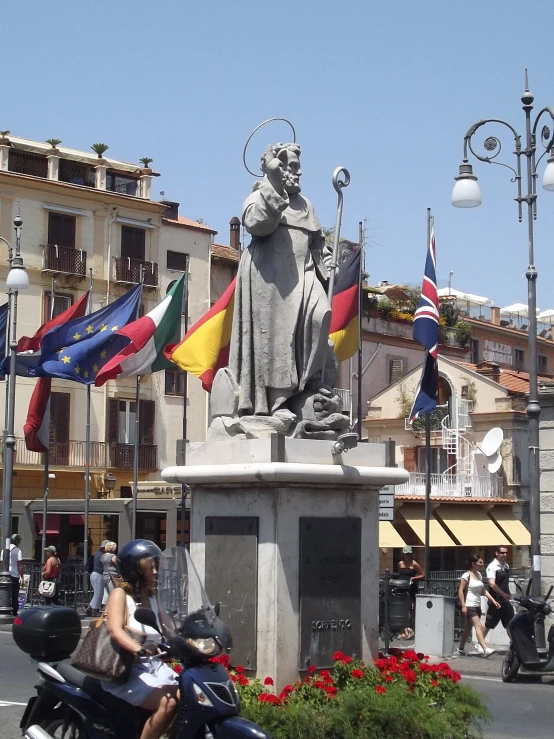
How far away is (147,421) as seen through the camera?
4884 cm

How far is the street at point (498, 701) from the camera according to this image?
11.2 meters

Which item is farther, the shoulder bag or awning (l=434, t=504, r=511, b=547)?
awning (l=434, t=504, r=511, b=547)

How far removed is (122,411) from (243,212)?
39.3 metres

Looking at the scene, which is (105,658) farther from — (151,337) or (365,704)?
(151,337)

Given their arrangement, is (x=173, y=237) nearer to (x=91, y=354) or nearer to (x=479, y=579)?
(x=91, y=354)

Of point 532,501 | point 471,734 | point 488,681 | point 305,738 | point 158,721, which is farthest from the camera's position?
point 532,501

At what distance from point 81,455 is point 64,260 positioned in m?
7.13

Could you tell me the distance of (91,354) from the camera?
26312 mm

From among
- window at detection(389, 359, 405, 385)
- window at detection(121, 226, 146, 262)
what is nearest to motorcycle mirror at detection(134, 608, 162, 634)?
window at detection(121, 226, 146, 262)

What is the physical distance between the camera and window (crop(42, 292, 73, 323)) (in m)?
46.8

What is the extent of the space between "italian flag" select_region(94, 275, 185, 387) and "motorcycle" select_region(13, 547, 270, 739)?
56.7 feet

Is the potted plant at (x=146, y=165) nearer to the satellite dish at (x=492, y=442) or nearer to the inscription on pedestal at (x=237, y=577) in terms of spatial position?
the satellite dish at (x=492, y=442)

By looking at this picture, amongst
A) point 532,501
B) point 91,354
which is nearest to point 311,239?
point 532,501

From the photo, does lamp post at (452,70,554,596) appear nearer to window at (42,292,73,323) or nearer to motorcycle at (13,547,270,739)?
motorcycle at (13,547,270,739)
